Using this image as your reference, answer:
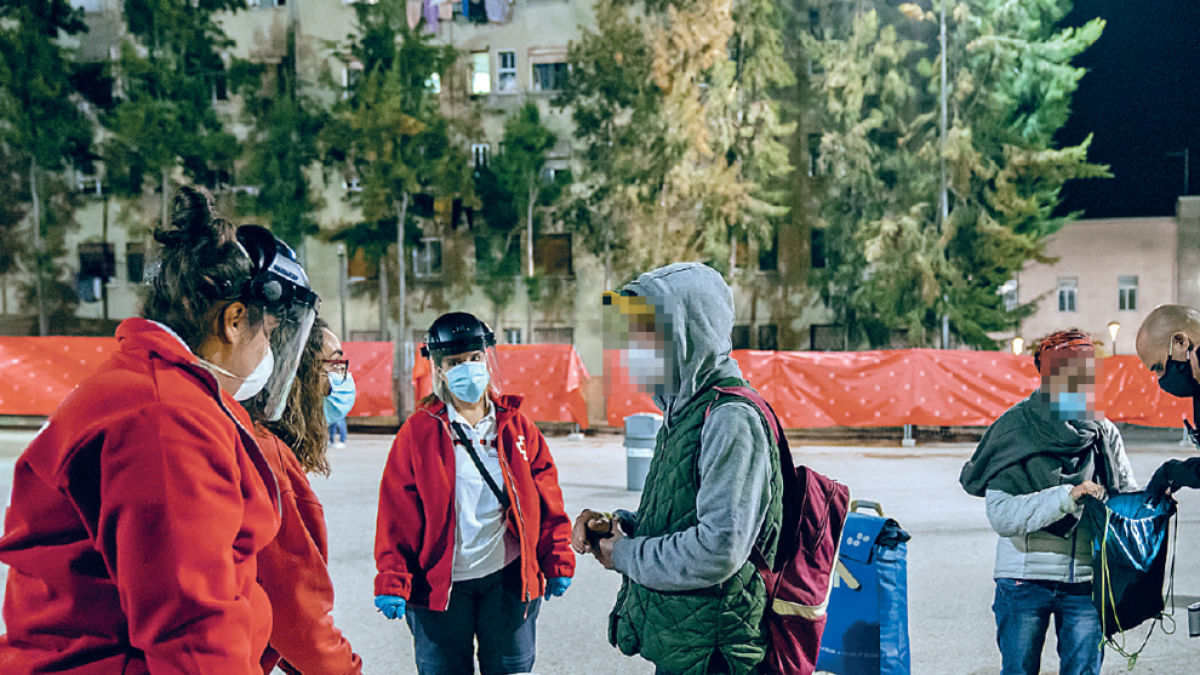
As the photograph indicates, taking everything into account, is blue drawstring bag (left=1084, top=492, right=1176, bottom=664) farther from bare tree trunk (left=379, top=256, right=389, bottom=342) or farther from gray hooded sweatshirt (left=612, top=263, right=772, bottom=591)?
bare tree trunk (left=379, top=256, right=389, bottom=342)

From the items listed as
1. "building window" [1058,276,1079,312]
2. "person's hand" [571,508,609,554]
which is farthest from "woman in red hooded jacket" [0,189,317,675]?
"building window" [1058,276,1079,312]

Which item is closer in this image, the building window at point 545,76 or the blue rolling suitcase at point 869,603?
the blue rolling suitcase at point 869,603

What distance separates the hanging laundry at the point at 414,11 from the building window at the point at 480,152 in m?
4.46

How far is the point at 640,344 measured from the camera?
2.40 metres

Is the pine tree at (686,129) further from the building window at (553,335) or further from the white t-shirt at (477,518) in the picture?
the white t-shirt at (477,518)

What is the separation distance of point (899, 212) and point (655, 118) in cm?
850

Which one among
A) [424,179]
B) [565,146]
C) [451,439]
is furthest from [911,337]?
[451,439]

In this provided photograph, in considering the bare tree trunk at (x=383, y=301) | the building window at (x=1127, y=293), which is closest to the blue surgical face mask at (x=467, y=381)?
the bare tree trunk at (x=383, y=301)

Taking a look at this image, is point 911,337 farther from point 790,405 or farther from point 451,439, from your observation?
point 451,439

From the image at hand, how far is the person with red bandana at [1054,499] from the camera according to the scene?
12.1ft

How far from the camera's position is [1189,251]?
3297 cm

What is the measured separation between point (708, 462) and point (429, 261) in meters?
29.7

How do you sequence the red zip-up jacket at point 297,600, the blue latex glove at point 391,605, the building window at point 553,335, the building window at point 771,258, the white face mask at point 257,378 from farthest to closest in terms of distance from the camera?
1. the building window at point 771,258
2. the building window at point 553,335
3. the blue latex glove at point 391,605
4. the red zip-up jacket at point 297,600
5. the white face mask at point 257,378

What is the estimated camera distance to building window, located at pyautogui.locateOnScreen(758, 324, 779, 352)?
29.7m
